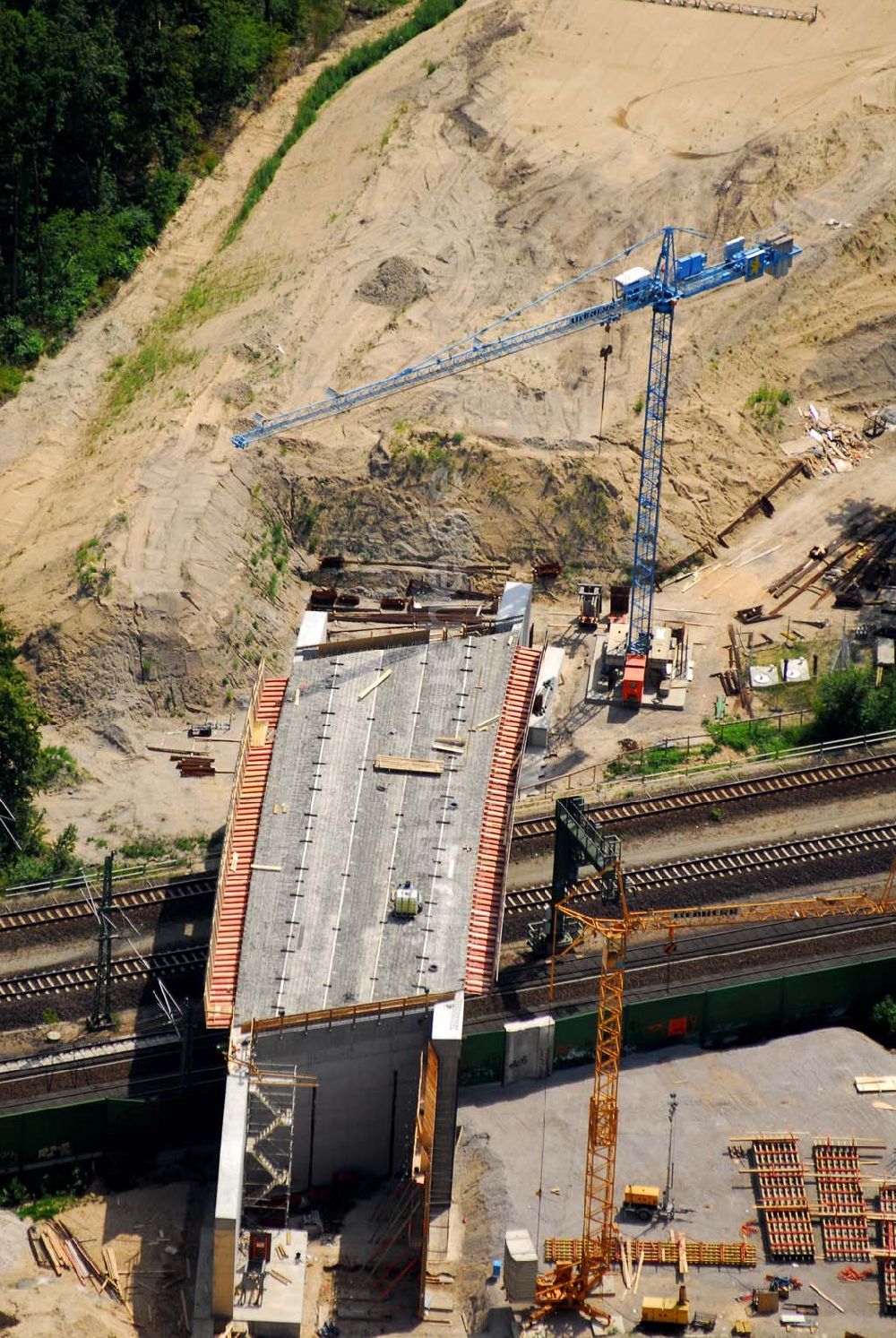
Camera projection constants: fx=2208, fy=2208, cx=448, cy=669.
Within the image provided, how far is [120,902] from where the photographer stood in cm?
10175

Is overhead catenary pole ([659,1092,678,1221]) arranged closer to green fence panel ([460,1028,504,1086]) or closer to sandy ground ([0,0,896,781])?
green fence panel ([460,1028,504,1086])

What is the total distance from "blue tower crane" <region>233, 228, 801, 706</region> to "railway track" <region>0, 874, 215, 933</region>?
26.1 m

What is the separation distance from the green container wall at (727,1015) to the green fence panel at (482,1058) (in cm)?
4

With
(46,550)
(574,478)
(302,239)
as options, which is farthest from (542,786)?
(302,239)

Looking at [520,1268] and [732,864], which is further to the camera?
[732,864]

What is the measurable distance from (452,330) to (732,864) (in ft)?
140

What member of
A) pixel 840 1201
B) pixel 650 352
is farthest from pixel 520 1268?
pixel 650 352

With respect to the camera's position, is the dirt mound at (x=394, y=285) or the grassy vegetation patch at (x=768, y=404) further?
the dirt mound at (x=394, y=285)

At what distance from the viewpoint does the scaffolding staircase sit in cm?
8488

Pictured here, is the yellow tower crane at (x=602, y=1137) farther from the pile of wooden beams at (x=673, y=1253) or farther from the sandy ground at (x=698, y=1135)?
the sandy ground at (x=698, y=1135)

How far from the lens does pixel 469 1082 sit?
92.9 metres

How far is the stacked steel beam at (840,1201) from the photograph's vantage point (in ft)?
280

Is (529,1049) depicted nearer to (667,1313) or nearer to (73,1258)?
(667,1313)

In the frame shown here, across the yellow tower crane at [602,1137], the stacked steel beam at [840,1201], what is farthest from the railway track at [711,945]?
the stacked steel beam at [840,1201]
